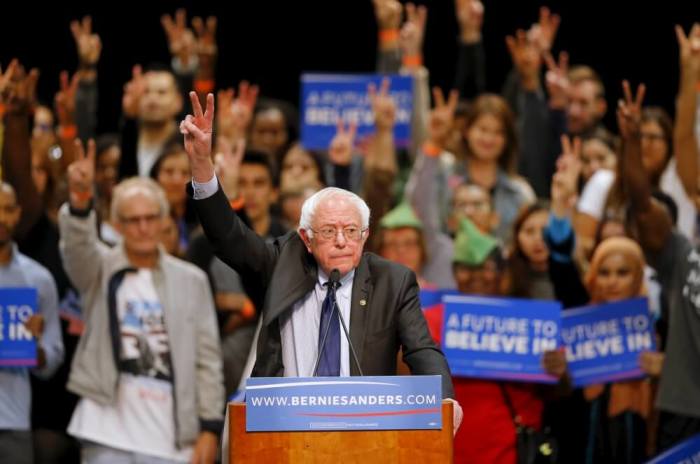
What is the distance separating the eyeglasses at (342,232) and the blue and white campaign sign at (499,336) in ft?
5.79

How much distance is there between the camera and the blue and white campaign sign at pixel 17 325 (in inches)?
244

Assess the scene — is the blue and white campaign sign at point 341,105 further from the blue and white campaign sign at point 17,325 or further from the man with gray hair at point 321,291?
the man with gray hair at point 321,291

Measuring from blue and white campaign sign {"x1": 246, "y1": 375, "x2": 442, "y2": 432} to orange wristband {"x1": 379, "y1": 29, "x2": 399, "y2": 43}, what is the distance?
4957 mm

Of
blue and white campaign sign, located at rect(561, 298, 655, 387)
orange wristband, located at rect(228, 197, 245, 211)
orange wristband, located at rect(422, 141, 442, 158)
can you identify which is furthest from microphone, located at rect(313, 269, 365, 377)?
orange wristband, located at rect(422, 141, 442, 158)

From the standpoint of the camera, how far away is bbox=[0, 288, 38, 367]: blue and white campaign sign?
20.3 feet

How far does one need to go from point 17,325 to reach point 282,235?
1.37 meters

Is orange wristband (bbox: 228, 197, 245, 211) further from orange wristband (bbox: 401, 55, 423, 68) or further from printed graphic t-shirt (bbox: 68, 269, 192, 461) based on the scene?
orange wristband (bbox: 401, 55, 423, 68)

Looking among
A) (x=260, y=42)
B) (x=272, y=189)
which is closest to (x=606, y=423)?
(x=272, y=189)

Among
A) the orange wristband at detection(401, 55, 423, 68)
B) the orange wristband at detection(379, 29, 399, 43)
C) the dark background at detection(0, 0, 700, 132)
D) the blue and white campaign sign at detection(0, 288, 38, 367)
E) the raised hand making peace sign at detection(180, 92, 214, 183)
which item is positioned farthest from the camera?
the dark background at detection(0, 0, 700, 132)

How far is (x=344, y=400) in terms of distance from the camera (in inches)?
161

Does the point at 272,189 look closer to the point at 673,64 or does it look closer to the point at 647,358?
the point at 647,358

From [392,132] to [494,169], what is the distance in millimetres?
587

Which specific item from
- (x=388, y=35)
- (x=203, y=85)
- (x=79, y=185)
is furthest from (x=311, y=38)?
(x=79, y=185)

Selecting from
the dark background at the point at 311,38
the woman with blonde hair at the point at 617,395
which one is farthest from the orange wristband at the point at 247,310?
the dark background at the point at 311,38
